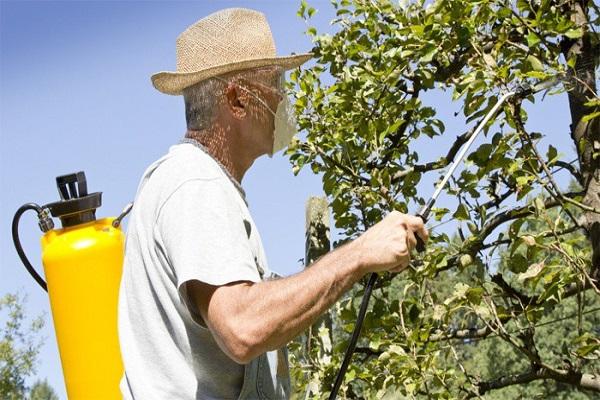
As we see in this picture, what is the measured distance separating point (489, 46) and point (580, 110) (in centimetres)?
37

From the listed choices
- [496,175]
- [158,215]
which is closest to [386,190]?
[496,175]

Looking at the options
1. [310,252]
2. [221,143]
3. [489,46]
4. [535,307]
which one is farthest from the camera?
[310,252]

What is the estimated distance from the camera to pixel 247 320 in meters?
1.76

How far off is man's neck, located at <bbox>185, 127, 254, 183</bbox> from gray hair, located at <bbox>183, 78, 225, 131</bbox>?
0.02 metres

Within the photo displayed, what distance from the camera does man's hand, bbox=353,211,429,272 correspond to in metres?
1.83

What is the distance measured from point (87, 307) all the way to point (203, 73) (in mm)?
830

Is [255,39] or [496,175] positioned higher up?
[255,39]

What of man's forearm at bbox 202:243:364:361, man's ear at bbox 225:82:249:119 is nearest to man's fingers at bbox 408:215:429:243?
man's forearm at bbox 202:243:364:361

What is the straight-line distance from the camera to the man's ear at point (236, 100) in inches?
83.4

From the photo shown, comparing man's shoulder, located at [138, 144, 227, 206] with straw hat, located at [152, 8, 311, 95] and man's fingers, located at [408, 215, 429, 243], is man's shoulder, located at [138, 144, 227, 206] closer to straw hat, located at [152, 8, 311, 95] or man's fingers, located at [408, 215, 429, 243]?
straw hat, located at [152, 8, 311, 95]

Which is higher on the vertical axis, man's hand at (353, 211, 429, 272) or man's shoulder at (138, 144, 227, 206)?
man's shoulder at (138, 144, 227, 206)

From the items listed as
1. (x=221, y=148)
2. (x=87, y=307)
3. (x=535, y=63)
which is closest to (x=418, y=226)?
(x=221, y=148)

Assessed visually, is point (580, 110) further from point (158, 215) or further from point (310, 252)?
point (158, 215)

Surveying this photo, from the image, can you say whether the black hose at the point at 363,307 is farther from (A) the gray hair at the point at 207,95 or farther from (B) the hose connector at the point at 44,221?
(B) the hose connector at the point at 44,221
